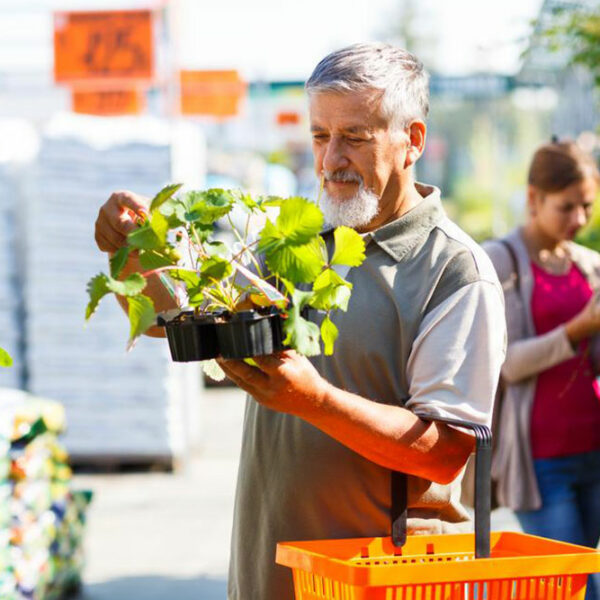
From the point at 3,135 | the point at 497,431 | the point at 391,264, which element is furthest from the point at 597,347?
the point at 3,135

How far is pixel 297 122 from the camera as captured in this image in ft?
111

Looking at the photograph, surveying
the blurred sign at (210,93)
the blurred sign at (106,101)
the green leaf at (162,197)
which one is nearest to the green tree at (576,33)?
the green leaf at (162,197)

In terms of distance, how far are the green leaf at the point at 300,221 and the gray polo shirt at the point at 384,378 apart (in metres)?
0.43

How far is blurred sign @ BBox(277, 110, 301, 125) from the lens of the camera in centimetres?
3238

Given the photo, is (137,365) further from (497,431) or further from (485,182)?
(485,182)

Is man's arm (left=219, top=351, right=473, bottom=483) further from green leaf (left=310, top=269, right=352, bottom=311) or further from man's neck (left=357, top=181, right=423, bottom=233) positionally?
man's neck (left=357, top=181, right=423, bottom=233)

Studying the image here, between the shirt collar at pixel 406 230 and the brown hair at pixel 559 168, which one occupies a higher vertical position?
the brown hair at pixel 559 168

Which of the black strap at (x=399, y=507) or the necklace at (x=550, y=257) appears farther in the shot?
the necklace at (x=550, y=257)

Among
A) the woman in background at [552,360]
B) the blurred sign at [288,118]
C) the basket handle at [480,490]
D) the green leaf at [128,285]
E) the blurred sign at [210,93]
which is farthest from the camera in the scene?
the blurred sign at [288,118]

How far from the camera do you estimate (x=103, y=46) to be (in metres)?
9.07

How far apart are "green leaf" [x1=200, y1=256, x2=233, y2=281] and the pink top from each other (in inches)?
76.8

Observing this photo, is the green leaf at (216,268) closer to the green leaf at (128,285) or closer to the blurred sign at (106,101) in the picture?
the green leaf at (128,285)

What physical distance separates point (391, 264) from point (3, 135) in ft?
18.7

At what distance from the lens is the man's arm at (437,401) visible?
197cm
